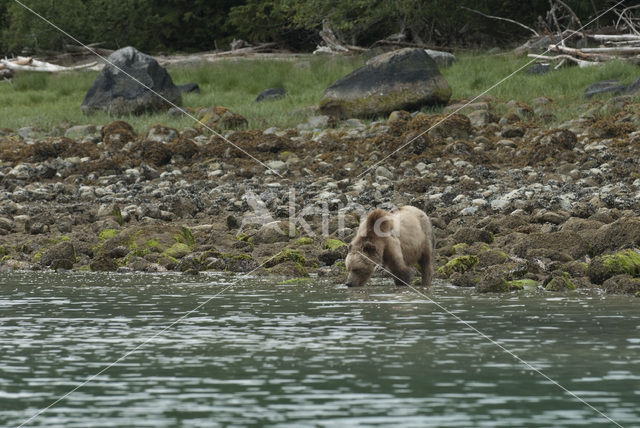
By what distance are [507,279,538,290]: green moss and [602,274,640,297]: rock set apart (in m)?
0.75

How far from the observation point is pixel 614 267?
12266 millimetres

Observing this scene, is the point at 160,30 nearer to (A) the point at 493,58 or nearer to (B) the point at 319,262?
(A) the point at 493,58

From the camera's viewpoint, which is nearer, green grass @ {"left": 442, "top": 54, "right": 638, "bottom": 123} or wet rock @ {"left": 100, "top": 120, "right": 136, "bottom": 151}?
wet rock @ {"left": 100, "top": 120, "right": 136, "bottom": 151}

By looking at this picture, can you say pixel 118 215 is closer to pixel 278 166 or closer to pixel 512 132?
pixel 278 166

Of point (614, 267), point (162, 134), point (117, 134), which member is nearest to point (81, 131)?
point (117, 134)

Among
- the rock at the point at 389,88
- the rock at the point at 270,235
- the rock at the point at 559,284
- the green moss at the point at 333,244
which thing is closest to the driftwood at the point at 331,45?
the rock at the point at 389,88

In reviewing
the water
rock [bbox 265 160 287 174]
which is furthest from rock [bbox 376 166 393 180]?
the water

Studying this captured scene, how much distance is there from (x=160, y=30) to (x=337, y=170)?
24919 millimetres

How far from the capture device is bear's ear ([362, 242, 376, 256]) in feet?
39.9

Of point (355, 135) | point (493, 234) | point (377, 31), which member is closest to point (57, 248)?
point (493, 234)

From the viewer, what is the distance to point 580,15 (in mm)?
34406

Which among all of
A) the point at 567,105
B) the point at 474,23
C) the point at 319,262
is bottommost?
the point at 319,262

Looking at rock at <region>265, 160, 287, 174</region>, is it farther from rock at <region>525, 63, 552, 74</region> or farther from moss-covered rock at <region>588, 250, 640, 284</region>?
rock at <region>525, 63, 552, 74</region>

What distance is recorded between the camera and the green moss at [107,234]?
16770 millimetres
